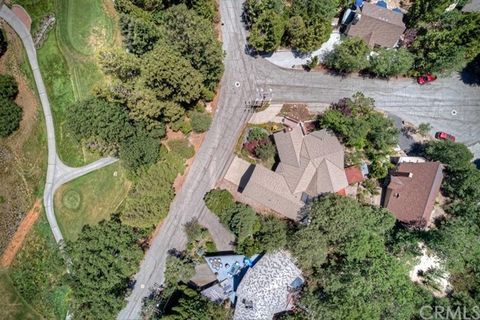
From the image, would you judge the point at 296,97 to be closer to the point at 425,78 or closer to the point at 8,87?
the point at 425,78

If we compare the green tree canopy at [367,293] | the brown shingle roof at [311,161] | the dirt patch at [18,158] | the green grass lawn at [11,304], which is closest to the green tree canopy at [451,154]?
the brown shingle roof at [311,161]

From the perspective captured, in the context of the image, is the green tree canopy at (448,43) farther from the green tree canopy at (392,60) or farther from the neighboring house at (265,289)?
the neighboring house at (265,289)

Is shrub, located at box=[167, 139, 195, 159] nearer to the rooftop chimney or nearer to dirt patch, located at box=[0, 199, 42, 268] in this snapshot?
dirt patch, located at box=[0, 199, 42, 268]

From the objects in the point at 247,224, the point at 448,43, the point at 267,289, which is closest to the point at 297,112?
the point at 247,224

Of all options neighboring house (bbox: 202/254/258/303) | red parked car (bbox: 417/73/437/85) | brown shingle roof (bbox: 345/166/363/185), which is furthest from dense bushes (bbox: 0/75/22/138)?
red parked car (bbox: 417/73/437/85)

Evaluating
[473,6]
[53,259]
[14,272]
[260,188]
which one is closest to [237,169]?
[260,188]

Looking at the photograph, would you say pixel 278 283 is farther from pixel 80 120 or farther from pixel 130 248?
pixel 80 120

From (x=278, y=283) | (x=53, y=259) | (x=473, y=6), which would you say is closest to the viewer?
(x=278, y=283)
